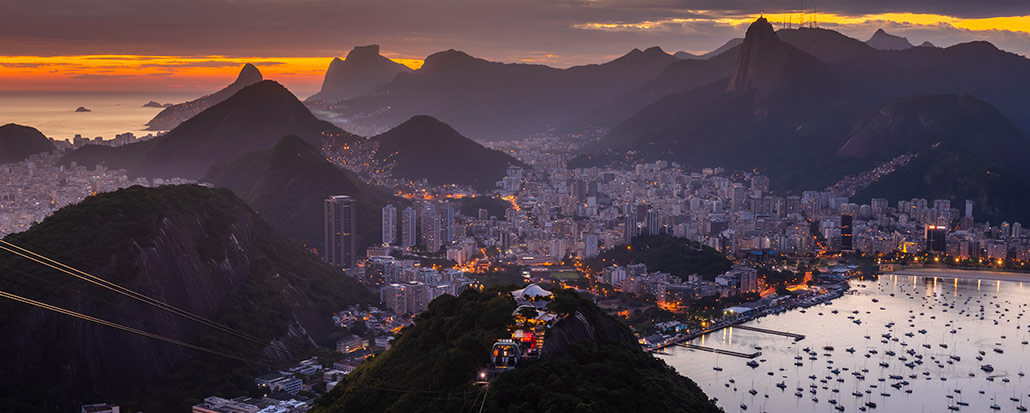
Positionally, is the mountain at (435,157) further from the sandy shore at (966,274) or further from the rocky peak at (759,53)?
the sandy shore at (966,274)

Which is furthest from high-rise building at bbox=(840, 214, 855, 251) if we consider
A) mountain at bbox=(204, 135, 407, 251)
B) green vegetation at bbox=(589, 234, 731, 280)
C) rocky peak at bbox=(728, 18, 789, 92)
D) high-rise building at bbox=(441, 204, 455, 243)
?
rocky peak at bbox=(728, 18, 789, 92)

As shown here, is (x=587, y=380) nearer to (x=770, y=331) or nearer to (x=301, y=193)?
(x=770, y=331)

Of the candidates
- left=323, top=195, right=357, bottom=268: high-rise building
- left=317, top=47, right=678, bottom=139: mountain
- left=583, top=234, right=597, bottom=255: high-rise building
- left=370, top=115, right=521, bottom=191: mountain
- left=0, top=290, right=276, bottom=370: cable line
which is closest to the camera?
left=0, top=290, right=276, bottom=370: cable line

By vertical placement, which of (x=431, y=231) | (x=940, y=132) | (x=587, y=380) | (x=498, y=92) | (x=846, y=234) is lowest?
(x=587, y=380)

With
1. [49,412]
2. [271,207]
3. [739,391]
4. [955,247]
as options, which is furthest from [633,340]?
[955,247]

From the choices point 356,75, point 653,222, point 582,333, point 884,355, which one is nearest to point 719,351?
point 884,355

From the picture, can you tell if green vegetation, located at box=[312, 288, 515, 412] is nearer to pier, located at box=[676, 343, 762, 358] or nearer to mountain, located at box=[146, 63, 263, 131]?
→ pier, located at box=[676, 343, 762, 358]
